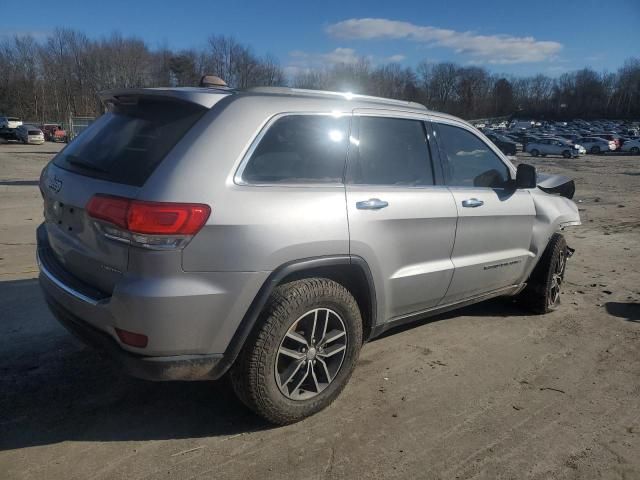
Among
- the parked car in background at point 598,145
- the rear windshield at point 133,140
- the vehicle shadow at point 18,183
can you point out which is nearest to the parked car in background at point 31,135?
the vehicle shadow at point 18,183

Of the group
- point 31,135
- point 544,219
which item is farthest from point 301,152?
point 31,135

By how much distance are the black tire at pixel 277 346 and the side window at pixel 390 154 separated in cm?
73

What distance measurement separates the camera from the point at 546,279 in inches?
190

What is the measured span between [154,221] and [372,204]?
132cm

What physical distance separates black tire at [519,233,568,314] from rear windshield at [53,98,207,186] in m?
3.54

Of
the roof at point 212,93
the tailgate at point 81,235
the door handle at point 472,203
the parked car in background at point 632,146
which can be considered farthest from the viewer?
the parked car in background at point 632,146

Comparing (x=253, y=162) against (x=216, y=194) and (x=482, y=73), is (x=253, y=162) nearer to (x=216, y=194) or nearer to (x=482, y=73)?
(x=216, y=194)

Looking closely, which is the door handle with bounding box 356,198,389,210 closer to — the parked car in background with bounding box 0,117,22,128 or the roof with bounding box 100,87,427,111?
the roof with bounding box 100,87,427,111

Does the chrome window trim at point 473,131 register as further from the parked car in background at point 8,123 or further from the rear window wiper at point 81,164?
the parked car in background at point 8,123

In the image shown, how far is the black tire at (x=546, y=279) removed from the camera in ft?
15.7

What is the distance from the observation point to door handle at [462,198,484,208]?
3.80m

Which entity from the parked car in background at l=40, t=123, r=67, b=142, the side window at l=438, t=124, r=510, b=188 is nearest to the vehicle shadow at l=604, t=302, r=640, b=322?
the side window at l=438, t=124, r=510, b=188

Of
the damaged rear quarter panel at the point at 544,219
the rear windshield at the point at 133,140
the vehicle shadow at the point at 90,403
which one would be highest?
the rear windshield at the point at 133,140

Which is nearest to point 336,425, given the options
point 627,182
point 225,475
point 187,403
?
point 225,475
